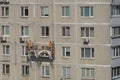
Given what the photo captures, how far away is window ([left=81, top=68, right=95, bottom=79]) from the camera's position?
1993 inches

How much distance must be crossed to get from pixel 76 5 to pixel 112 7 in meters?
3.37

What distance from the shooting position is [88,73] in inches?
2002

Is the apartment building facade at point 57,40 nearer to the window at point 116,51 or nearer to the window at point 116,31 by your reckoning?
the window at point 116,51

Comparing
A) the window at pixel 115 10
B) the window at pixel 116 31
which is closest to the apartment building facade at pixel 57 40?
the window at pixel 116 31

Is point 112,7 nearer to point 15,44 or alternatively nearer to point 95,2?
point 95,2

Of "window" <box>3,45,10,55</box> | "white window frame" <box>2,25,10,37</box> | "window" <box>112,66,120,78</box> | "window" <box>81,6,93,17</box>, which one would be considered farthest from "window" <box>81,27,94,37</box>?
"window" <box>3,45,10,55</box>

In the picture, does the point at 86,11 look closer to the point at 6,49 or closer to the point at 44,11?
the point at 44,11

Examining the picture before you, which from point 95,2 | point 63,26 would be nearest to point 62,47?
point 63,26

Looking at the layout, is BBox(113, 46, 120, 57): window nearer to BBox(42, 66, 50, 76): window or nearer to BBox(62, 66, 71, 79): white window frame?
BBox(62, 66, 71, 79): white window frame

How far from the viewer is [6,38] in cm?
5341

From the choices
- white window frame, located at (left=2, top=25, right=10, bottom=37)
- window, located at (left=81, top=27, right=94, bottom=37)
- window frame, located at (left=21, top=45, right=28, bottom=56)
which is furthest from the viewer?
white window frame, located at (left=2, top=25, right=10, bottom=37)

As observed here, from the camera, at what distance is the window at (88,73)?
5063 centimetres

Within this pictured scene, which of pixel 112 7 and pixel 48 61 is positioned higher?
pixel 112 7

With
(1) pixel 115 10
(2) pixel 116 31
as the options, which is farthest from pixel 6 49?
(1) pixel 115 10
